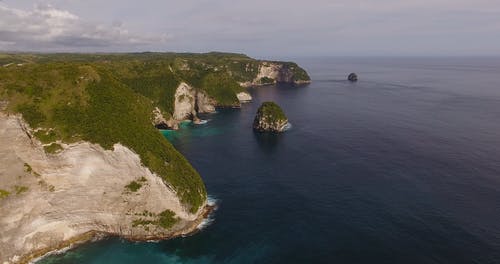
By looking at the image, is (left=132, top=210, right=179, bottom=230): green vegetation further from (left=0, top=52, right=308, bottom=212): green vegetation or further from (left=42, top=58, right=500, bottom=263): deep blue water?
(left=0, top=52, right=308, bottom=212): green vegetation

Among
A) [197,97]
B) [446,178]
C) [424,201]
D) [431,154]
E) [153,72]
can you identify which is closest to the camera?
[424,201]

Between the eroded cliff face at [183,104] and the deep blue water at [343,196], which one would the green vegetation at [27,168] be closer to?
the deep blue water at [343,196]

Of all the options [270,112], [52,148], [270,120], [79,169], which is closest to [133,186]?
[79,169]

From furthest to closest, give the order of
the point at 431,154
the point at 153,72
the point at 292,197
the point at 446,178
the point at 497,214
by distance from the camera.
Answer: the point at 153,72 < the point at 431,154 < the point at 446,178 < the point at 292,197 < the point at 497,214

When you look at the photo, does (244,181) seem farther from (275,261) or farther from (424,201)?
(424,201)

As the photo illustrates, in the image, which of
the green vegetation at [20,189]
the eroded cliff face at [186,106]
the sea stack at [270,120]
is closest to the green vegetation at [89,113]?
the green vegetation at [20,189]

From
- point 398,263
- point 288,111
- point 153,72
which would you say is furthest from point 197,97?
point 398,263
